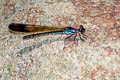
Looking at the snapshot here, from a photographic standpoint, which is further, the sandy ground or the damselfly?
the damselfly

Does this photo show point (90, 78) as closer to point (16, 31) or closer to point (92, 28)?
point (92, 28)

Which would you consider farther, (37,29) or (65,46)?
(37,29)

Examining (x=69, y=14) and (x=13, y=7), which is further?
(x=13, y=7)

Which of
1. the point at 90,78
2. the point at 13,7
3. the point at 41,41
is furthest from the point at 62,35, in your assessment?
the point at 13,7

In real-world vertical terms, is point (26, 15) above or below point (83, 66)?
above

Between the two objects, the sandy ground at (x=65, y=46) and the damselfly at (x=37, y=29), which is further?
the damselfly at (x=37, y=29)

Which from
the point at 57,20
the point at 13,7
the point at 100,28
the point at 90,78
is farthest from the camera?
the point at 13,7

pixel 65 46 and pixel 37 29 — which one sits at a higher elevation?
pixel 37 29

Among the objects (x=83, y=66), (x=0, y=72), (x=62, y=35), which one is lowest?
(x=0, y=72)
